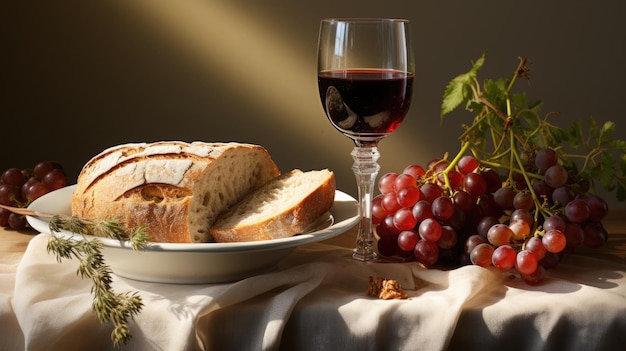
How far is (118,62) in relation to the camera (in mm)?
2521

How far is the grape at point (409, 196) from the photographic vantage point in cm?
122

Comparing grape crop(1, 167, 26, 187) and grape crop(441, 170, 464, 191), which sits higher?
grape crop(441, 170, 464, 191)

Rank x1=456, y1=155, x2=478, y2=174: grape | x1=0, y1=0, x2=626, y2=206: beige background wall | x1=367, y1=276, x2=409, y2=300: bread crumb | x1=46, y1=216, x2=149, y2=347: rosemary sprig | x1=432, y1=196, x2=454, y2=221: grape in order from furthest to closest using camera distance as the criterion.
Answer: x1=0, y1=0, x2=626, y2=206: beige background wall, x1=456, y1=155, x2=478, y2=174: grape, x1=432, y1=196, x2=454, y2=221: grape, x1=367, y1=276, x2=409, y2=300: bread crumb, x1=46, y1=216, x2=149, y2=347: rosemary sprig

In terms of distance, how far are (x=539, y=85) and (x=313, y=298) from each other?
1767mm

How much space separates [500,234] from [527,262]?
0.06 m

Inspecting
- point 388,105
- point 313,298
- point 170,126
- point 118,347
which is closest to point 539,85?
point 170,126

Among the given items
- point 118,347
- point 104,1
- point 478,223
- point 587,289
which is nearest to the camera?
point 118,347

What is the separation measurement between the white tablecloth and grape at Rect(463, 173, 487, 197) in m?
0.16

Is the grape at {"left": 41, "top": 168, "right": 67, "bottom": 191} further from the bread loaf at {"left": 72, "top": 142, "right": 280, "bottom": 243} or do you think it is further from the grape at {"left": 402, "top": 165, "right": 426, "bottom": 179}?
the grape at {"left": 402, "top": 165, "right": 426, "bottom": 179}

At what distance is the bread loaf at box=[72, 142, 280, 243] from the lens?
1104mm

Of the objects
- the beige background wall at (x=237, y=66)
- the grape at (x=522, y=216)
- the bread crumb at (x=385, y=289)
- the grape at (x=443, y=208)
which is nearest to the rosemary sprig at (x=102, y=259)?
the bread crumb at (x=385, y=289)

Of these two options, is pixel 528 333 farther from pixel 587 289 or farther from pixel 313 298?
pixel 313 298

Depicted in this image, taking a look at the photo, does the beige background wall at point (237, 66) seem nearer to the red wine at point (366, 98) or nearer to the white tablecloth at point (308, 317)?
the red wine at point (366, 98)

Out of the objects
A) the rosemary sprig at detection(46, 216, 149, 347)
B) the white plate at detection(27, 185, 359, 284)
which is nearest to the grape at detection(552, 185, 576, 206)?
the white plate at detection(27, 185, 359, 284)
